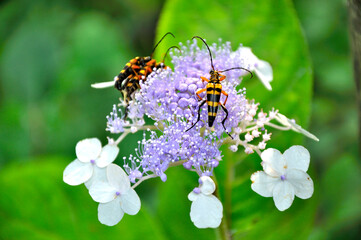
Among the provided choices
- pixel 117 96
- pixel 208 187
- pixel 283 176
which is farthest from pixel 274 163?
pixel 117 96

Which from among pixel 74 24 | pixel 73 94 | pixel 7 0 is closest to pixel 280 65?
pixel 73 94

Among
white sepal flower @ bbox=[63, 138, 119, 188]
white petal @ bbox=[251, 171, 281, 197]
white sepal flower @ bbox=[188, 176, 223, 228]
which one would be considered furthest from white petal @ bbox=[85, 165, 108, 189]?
white petal @ bbox=[251, 171, 281, 197]

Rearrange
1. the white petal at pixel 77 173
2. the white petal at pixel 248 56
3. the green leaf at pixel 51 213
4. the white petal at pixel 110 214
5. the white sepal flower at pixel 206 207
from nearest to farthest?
the white sepal flower at pixel 206 207 → the white petal at pixel 110 214 → the white petal at pixel 77 173 → the white petal at pixel 248 56 → the green leaf at pixel 51 213

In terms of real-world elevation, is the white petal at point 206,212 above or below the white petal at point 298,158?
below

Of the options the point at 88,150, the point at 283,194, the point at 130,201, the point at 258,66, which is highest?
the point at 258,66

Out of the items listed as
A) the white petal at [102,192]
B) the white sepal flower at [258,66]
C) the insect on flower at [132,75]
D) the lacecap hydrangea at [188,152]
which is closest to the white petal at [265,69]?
the white sepal flower at [258,66]

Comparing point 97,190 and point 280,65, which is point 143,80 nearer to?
point 97,190

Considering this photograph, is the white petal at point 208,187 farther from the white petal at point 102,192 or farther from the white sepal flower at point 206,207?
the white petal at point 102,192

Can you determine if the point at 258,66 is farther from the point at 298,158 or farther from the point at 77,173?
the point at 77,173
